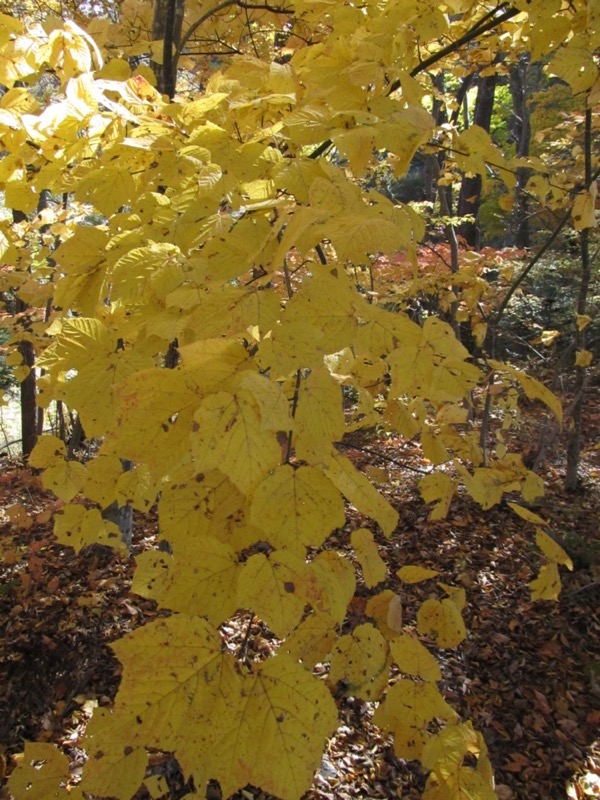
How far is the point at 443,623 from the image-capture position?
1.12 metres

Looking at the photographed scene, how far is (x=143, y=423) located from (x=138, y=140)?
535 millimetres

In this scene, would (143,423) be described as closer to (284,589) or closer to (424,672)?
(284,589)

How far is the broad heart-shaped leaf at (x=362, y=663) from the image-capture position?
954 millimetres

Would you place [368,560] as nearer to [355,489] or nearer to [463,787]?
[355,489]

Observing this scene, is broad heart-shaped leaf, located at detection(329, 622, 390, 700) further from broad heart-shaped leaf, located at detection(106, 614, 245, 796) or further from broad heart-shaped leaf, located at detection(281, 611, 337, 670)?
broad heart-shaped leaf, located at detection(106, 614, 245, 796)

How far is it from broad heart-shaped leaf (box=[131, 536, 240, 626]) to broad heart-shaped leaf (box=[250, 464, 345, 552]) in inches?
2.8

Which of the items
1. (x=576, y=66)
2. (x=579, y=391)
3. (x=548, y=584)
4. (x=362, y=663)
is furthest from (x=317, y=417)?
(x=579, y=391)

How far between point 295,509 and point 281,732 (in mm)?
257

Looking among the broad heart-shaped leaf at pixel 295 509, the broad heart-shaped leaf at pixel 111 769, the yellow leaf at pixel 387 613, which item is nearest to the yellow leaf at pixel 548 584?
the yellow leaf at pixel 387 613

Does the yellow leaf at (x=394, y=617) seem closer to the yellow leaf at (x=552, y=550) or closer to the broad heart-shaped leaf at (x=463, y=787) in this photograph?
the broad heart-shaped leaf at (x=463, y=787)

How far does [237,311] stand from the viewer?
73 cm

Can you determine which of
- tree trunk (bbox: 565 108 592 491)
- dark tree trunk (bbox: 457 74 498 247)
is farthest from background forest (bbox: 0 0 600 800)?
dark tree trunk (bbox: 457 74 498 247)

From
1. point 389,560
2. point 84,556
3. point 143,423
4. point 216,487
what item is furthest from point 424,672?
point 84,556

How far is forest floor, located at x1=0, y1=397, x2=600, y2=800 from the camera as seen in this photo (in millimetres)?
2570
